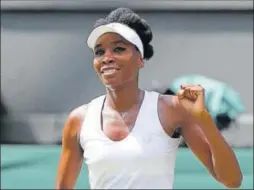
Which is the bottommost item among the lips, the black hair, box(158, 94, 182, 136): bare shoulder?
box(158, 94, 182, 136): bare shoulder

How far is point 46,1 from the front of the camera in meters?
7.20

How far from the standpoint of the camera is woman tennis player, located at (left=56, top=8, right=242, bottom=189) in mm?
2561

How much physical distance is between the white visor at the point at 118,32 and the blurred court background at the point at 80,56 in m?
4.19

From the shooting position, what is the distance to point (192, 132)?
2676mm

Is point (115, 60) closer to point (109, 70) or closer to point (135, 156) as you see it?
point (109, 70)

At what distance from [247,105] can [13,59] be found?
2050mm

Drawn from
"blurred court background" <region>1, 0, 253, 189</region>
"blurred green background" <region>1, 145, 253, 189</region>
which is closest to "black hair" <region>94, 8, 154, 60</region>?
"blurred green background" <region>1, 145, 253, 189</region>

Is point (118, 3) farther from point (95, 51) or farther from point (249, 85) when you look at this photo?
point (95, 51)

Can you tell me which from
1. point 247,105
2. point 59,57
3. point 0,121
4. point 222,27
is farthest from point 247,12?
point 0,121

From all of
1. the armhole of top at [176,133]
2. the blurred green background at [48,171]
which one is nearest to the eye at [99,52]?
the armhole of top at [176,133]

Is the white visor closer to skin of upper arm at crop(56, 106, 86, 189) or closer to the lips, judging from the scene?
the lips

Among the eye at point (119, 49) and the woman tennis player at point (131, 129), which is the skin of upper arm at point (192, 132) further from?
the eye at point (119, 49)

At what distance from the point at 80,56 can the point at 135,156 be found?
4.80 meters

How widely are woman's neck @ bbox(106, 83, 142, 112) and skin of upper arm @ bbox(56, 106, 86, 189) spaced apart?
4.5 inches
